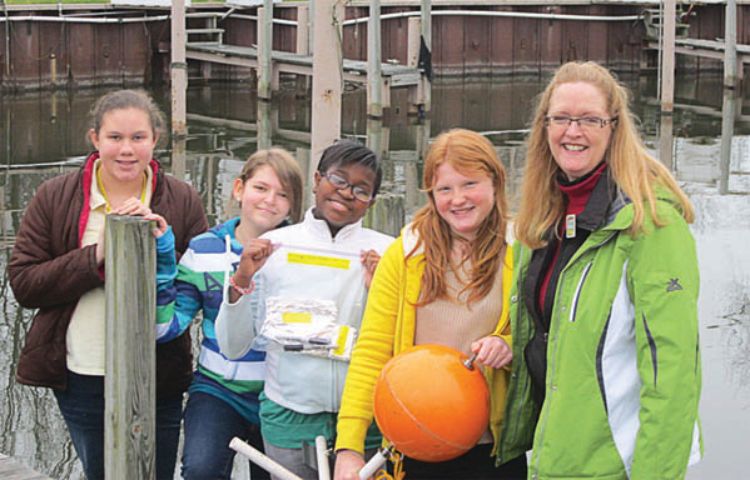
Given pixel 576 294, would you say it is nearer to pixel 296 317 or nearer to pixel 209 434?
pixel 296 317

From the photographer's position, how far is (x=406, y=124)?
21.7 metres

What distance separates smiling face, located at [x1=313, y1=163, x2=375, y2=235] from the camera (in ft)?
14.3

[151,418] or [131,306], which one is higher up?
[131,306]

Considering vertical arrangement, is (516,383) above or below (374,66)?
below

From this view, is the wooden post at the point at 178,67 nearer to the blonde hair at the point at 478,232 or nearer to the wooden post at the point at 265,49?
the wooden post at the point at 265,49

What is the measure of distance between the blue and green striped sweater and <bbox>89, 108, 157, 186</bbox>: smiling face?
9.8 inches

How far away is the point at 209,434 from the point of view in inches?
178

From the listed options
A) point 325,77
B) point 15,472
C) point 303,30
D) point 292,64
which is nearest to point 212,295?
point 15,472

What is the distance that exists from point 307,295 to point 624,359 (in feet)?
3.88

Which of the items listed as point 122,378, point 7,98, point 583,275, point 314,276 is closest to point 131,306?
point 122,378

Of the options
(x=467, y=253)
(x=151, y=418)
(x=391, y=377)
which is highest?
(x=467, y=253)

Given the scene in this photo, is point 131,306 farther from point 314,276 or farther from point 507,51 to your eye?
point 507,51

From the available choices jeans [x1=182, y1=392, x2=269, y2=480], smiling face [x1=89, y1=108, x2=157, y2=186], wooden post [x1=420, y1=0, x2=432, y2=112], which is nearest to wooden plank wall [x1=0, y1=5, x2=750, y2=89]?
wooden post [x1=420, y1=0, x2=432, y2=112]

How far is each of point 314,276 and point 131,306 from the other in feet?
1.96
